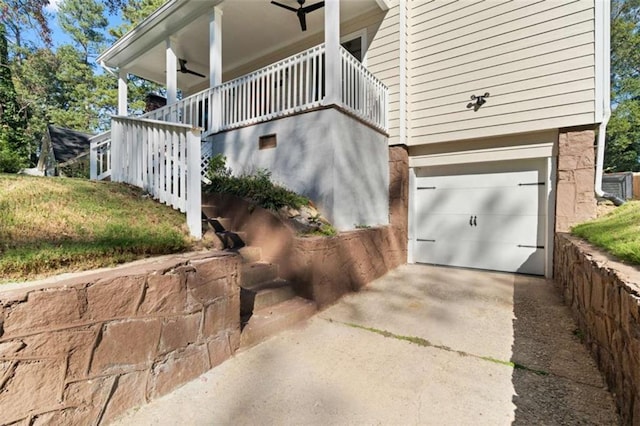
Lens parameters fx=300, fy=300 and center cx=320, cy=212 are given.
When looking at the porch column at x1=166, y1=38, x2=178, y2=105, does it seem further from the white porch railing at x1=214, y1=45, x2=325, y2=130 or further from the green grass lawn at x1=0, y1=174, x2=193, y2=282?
the green grass lawn at x1=0, y1=174, x2=193, y2=282

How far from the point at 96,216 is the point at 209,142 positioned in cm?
380

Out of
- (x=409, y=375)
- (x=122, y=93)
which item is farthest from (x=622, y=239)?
(x=122, y=93)

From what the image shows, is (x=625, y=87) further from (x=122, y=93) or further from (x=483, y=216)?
(x=122, y=93)

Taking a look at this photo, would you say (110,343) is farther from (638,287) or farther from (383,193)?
(383,193)

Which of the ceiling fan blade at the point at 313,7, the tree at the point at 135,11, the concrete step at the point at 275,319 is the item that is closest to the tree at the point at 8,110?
the tree at the point at 135,11

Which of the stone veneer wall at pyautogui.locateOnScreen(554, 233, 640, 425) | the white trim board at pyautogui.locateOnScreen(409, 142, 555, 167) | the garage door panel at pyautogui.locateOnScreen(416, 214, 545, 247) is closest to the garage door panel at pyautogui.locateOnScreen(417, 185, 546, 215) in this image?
the garage door panel at pyautogui.locateOnScreen(416, 214, 545, 247)

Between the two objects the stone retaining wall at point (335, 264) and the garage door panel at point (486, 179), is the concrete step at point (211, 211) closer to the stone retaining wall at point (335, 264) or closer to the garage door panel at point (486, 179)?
the stone retaining wall at point (335, 264)

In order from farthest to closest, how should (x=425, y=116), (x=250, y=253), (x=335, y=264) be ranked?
(x=425, y=116) < (x=335, y=264) < (x=250, y=253)

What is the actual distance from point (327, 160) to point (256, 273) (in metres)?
1.89

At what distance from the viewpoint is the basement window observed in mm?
5039

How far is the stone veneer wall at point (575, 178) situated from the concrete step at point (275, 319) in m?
4.06

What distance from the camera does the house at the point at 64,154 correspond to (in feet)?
30.0

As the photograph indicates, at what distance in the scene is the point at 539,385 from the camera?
6.89ft

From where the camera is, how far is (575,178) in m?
4.44
